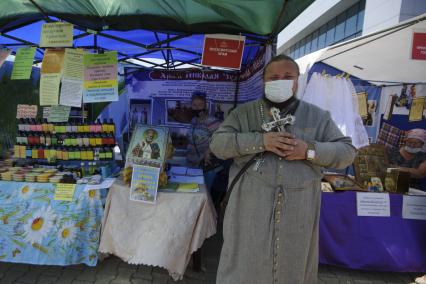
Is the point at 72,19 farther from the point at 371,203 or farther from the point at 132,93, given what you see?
the point at 371,203

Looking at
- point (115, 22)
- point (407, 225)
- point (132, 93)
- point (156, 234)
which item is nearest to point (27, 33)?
point (132, 93)

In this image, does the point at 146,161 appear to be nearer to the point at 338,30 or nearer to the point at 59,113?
the point at 59,113

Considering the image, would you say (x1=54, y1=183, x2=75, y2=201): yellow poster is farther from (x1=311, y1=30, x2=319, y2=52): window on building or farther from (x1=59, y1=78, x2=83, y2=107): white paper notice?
(x1=311, y1=30, x2=319, y2=52): window on building

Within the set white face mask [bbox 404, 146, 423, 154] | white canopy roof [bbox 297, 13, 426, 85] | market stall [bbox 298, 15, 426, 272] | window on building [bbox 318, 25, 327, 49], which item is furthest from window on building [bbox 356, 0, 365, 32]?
market stall [bbox 298, 15, 426, 272]

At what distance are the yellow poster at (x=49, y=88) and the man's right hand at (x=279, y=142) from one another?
6.64 feet

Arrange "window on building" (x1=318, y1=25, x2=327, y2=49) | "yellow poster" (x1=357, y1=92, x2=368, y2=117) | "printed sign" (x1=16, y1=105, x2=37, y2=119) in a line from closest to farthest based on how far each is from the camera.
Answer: "printed sign" (x1=16, y1=105, x2=37, y2=119), "yellow poster" (x1=357, y1=92, x2=368, y2=117), "window on building" (x1=318, y1=25, x2=327, y2=49)

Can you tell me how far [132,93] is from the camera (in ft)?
12.3

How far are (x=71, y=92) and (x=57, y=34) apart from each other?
1.65ft

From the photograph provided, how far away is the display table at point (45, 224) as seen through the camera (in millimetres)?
2391

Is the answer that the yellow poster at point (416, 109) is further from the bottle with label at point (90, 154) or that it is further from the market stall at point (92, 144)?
the bottle with label at point (90, 154)

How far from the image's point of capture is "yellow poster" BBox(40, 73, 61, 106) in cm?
251

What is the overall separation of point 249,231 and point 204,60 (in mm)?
1453

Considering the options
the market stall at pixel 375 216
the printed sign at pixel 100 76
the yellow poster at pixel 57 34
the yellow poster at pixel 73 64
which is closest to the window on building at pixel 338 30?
the market stall at pixel 375 216

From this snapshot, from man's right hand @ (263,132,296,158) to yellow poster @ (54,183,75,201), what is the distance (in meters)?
1.83
